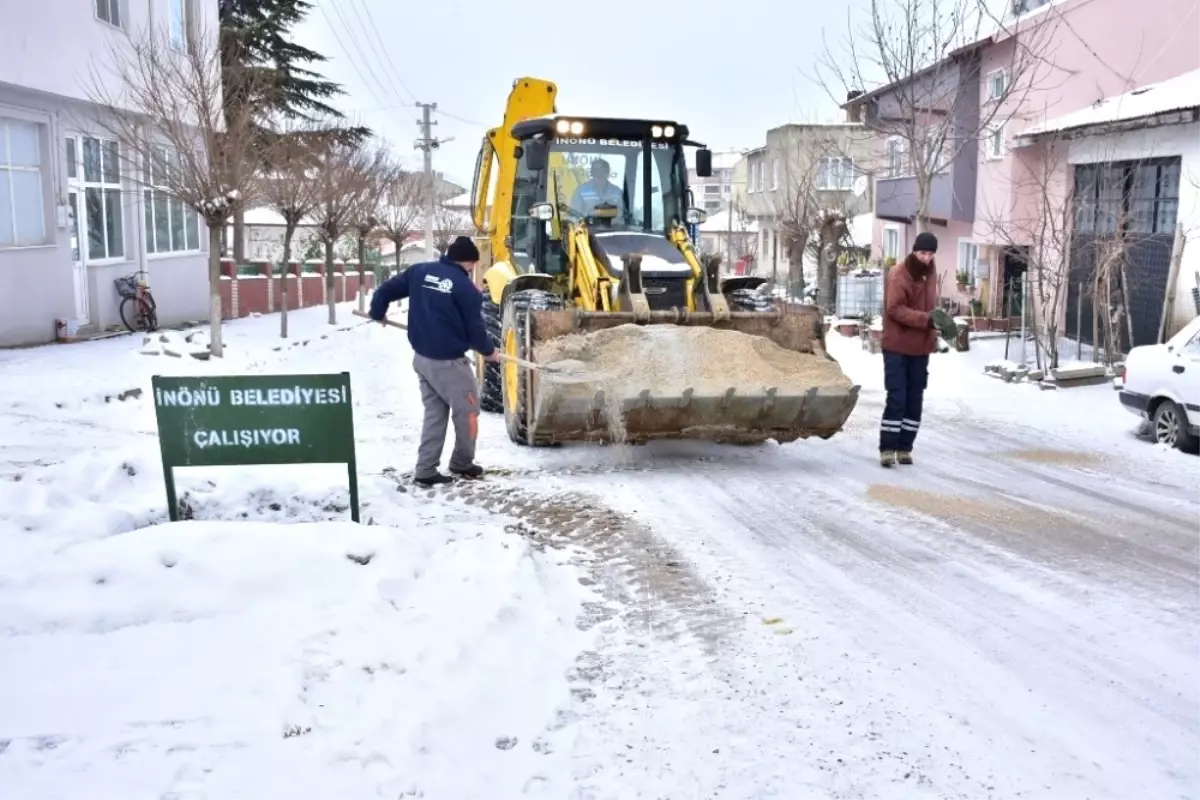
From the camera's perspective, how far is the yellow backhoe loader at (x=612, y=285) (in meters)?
8.39

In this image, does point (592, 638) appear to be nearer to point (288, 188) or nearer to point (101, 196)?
point (101, 196)

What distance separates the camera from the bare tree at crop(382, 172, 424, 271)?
35.3m

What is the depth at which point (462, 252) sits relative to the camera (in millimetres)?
8305

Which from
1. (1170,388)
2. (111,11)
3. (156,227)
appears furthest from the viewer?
(156,227)

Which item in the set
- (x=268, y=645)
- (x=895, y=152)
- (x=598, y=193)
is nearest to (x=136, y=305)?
(x=598, y=193)

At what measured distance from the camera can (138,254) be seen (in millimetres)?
20766

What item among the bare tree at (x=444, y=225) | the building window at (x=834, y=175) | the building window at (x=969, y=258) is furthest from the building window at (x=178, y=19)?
the bare tree at (x=444, y=225)

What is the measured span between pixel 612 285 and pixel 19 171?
1151 centimetres

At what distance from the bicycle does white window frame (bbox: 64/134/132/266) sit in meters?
0.53

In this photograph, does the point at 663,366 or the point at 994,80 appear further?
the point at 994,80

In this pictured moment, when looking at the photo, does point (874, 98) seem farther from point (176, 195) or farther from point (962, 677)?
point (962, 677)

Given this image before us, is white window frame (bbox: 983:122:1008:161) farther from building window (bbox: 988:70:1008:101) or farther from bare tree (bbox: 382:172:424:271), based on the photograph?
bare tree (bbox: 382:172:424:271)

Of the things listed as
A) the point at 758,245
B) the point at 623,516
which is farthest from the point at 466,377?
the point at 758,245

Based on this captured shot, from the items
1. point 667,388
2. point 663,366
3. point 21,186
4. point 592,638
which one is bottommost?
point 592,638
